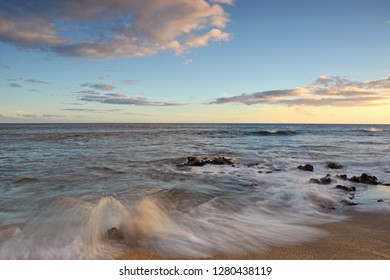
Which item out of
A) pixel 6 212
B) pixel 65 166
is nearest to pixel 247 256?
pixel 6 212

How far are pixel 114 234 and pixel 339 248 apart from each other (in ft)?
11.6

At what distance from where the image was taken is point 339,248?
419cm

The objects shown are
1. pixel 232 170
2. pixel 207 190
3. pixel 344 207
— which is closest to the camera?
pixel 344 207

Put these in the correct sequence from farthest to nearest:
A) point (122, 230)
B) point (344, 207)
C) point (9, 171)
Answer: point (9, 171) < point (344, 207) < point (122, 230)

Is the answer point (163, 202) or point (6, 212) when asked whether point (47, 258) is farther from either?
point (163, 202)

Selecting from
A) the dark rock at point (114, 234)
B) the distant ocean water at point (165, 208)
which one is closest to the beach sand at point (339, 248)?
the distant ocean water at point (165, 208)

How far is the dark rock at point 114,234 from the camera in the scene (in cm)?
460

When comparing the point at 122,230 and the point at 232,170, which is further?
the point at 232,170

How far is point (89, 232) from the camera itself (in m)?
4.86

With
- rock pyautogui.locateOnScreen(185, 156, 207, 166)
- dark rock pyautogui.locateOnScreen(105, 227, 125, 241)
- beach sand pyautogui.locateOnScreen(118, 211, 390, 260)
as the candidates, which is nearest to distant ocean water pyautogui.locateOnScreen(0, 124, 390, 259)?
dark rock pyautogui.locateOnScreen(105, 227, 125, 241)

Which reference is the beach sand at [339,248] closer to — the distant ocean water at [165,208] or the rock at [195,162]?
the distant ocean water at [165,208]

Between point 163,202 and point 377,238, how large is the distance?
14.0ft

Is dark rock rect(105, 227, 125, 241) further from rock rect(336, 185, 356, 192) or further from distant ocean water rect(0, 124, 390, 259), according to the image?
rock rect(336, 185, 356, 192)

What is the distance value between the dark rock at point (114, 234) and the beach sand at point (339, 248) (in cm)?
60
